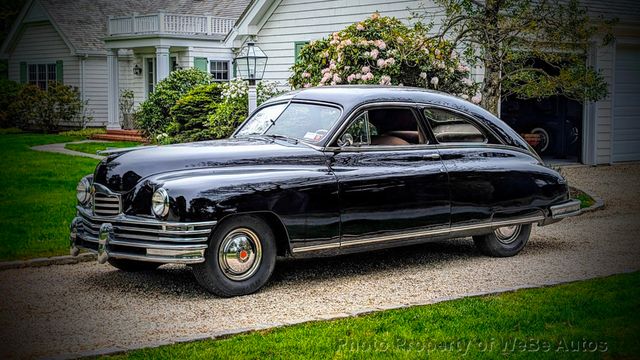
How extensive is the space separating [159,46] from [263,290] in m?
22.3

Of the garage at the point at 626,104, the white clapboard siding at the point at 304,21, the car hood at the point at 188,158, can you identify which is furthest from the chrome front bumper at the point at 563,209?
the garage at the point at 626,104

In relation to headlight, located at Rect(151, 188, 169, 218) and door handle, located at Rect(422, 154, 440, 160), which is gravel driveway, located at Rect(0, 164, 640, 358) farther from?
door handle, located at Rect(422, 154, 440, 160)

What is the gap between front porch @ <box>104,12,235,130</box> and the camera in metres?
29.0

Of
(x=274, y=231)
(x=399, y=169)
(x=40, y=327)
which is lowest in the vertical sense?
(x=40, y=327)

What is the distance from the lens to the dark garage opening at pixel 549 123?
20922mm

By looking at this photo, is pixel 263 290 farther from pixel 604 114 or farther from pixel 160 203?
pixel 604 114

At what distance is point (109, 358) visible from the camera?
18.4 ft

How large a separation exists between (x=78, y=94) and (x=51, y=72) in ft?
9.81

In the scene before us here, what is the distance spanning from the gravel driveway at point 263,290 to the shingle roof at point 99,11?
23961mm

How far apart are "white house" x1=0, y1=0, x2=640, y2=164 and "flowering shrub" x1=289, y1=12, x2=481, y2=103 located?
2.18m

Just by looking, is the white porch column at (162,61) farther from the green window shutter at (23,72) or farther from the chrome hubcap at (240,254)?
the chrome hubcap at (240,254)

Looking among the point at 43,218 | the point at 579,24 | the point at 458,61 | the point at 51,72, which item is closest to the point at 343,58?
the point at 458,61

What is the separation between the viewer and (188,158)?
756 cm

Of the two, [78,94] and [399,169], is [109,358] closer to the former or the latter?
[399,169]
